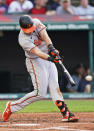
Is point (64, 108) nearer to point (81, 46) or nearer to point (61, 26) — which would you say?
point (61, 26)

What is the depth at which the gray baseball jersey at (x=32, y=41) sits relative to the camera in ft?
18.6

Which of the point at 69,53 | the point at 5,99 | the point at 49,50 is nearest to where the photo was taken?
the point at 49,50

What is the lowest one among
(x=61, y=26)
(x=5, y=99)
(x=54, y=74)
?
(x=5, y=99)

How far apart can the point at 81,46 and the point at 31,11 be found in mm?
2553

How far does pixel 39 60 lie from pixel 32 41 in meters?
0.32

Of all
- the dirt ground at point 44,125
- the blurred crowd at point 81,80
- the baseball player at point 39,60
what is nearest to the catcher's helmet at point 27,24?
the baseball player at point 39,60

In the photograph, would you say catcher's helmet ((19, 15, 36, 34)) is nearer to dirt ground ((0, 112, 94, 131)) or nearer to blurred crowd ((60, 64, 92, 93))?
dirt ground ((0, 112, 94, 131))

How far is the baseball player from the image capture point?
567cm

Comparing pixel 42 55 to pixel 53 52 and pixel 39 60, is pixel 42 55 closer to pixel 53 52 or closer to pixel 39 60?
pixel 53 52

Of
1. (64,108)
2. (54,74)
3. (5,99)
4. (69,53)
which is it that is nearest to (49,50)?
(54,74)

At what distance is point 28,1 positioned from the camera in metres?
11.9

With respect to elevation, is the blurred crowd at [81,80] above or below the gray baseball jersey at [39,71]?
below

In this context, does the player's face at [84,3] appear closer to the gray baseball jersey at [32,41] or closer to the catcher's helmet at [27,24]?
the gray baseball jersey at [32,41]

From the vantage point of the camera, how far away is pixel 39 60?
589 cm
